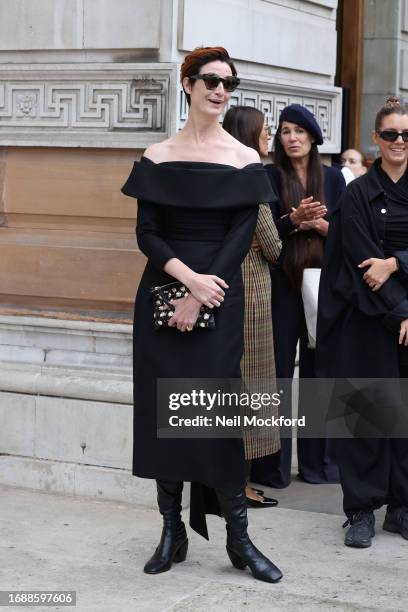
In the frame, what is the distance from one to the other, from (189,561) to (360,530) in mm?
863

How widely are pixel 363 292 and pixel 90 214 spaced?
169 cm

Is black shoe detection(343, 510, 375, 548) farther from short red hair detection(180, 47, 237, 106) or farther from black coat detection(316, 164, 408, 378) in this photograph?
short red hair detection(180, 47, 237, 106)

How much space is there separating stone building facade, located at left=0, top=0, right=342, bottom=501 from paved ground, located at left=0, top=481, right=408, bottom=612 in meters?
0.34

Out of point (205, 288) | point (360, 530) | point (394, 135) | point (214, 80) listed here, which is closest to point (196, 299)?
point (205, 288)

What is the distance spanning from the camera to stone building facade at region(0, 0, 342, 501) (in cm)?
639

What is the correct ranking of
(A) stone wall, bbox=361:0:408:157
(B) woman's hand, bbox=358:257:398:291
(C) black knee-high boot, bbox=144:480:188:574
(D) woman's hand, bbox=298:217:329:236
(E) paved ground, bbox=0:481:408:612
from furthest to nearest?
(A) stone wall, bbox=361:0:408:157, (D) woman's hand, bbox=298:217:329:236, (B) woman's hand, bbox=358:257:398:291, (C) black knee-high boot, bbox=144:480:188:574, (E) paved ground, bbox=0:481:408:612

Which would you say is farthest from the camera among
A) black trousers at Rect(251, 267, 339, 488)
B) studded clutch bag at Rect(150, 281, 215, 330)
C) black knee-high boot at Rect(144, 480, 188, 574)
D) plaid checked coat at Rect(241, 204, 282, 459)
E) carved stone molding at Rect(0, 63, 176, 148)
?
black trousers at Rect(251, 267, 339, 488)

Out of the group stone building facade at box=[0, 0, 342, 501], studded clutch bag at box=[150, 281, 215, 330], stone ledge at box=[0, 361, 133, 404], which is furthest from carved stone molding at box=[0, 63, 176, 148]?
studded clutch bag at box=[150, 281, 215, 330]

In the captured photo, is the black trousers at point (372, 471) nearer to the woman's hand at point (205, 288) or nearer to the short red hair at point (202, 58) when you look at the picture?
the woman's hand at point (205, 288)

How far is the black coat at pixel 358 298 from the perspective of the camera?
5.66 metres

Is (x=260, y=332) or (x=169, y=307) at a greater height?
(x=169, y=307)

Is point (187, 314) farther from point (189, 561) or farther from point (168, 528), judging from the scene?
point (189, 561)

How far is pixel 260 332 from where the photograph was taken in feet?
20.2

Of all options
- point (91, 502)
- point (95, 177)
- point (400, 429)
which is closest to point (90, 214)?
point (95, 177)
